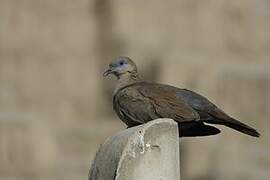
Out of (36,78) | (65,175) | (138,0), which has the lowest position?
(65,175)

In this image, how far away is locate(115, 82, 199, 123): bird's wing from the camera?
4941 mm

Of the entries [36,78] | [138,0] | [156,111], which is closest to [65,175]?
[36,78]

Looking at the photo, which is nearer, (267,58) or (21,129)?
(21,129)

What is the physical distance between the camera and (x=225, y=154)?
13.5 m

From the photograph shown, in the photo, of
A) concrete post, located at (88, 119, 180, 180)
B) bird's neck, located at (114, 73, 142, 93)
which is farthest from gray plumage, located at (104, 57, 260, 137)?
concrete post, located at (88, 119, 180, 180)

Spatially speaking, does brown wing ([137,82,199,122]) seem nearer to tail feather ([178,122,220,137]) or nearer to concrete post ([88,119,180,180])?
tail feather ([178,122,220,137])

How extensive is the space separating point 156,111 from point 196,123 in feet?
0.76

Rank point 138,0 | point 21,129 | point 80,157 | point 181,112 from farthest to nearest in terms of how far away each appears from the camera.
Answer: point 138,0 → point 80,157 → point 21,129 → point 181,112

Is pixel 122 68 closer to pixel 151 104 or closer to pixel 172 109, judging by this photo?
pixel 151 104

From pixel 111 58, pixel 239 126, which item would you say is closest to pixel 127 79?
pixel 239 126

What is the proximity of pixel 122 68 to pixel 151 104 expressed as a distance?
0.54 meters

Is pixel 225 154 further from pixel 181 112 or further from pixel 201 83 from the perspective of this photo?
pixel 181 112

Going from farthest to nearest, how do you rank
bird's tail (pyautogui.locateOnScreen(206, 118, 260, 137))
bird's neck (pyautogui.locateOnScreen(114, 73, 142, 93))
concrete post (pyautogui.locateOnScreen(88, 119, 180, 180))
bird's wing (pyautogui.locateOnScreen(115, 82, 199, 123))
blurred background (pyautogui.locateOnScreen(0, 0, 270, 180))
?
blurred background (pyautogui.locateOnScreen(0, 0, 270, 180)), bird's neck (pyautogui.locateOnScreen(114, 73, 142, 93)), bird's wing (pyautogui.locateOnScreen(115, 82, 199, 123)), bird's tail (pyautogui.locateOnScreen(206, 118, 260, 137)), concrete post (pyautogui.locateOnScreen(88, 119, 180, 180))

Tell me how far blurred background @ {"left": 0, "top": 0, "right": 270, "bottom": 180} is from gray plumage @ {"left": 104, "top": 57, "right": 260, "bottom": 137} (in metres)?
7.42
